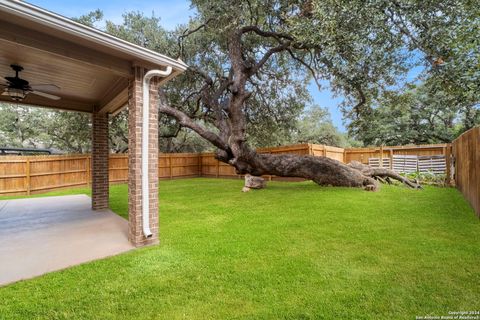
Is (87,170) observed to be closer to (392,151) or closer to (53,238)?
(53,238)

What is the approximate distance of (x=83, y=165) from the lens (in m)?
11.0

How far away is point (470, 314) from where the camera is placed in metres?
1.96

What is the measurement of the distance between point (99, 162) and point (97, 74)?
9.02 feet

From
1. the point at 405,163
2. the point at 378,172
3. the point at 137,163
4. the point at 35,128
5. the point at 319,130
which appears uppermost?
the point at 319,130

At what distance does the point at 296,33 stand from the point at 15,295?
22.7ft

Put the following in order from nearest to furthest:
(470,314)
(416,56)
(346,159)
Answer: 1. (470,314)
2. (416,56)
3. (346,159)

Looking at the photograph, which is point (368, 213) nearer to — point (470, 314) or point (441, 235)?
point (441, 235)

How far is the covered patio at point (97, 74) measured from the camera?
2.67 metres

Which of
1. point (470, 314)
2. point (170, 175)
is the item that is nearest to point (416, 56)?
point (470, 314)

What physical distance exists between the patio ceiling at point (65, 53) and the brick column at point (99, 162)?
4.21 feet

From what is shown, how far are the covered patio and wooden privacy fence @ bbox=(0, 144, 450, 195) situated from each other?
16.3 ft

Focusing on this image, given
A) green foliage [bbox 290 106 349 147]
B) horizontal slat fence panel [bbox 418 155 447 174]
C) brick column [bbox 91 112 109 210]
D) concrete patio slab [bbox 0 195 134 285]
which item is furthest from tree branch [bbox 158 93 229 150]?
green foliage [bbox 290 106 349 147]

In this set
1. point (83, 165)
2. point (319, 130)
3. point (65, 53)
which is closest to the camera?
point (65, 53)

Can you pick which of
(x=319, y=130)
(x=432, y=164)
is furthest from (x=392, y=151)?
(x=319, y=130)
